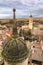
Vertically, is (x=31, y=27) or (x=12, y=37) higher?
(x=12, y=37)

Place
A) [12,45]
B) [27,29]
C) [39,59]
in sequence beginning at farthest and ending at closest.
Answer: [27,29], [39,59], [12,45]

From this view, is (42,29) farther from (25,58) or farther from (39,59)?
(25,58)

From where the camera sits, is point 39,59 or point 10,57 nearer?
point 10,57

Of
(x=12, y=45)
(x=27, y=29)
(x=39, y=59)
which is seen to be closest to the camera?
(x=12, y=45)

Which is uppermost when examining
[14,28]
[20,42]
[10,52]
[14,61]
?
[14,28]

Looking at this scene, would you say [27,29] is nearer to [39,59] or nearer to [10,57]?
[39,59]

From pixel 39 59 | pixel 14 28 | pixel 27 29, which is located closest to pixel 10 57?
pixel 14 28
